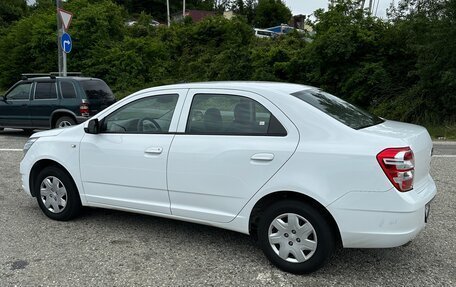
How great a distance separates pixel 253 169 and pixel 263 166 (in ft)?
0.32

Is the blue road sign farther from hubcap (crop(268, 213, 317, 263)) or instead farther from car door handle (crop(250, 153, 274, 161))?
hubcap (crop(268, 213, 317, 263))

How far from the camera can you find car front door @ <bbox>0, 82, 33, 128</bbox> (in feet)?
38.9

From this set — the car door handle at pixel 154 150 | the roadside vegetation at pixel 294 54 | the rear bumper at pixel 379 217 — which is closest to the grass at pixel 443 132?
the roadside vegetation at pixel 294 54

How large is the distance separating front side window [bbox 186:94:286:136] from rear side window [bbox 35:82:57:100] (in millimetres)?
8311

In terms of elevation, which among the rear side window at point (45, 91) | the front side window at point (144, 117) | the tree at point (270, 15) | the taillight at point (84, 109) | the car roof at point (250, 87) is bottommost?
the taillight at point (84, 109)

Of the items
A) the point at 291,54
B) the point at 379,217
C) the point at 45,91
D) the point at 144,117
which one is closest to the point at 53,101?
the point at 45,91

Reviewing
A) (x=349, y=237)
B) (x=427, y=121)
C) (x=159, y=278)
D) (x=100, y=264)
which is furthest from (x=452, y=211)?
(x=427, y=121)

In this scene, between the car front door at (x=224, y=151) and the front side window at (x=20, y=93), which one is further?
the front side window at (x=20, y=93)

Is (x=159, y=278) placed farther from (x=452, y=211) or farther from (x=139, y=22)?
(x=139, y=22)

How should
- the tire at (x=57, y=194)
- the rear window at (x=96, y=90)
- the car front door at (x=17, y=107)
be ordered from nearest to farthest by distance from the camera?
1. the tire at (x=57, y=194)
2. the rear window at (x=96, y=90)
3. the car front door at (x=17, y=107)

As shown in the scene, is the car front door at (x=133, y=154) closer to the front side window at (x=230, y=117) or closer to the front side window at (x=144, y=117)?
the front side window at (x=144, y=117)

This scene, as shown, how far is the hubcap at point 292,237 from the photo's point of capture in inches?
144

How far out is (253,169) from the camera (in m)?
3.81

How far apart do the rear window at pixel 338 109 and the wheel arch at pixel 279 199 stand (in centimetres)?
76
